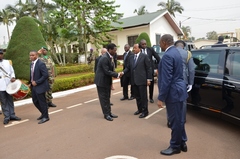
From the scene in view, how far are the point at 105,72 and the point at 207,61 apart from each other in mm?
2319

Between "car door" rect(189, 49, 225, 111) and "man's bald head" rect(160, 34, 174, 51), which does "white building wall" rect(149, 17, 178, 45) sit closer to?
"car door" rect(189, 49, 225, 111)

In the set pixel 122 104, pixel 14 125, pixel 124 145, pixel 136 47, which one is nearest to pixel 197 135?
pixel 124 145

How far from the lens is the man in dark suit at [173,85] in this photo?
112 inches

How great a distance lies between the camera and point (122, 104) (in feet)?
21.1

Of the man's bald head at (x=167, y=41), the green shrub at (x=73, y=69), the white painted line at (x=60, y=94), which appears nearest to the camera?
the man's bald head at (x=167, y=41)

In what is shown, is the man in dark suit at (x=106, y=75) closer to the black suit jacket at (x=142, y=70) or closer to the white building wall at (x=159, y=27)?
the black suit jacket at (x=142, y=70)

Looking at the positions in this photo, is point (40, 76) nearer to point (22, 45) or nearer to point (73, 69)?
point (22, 45)

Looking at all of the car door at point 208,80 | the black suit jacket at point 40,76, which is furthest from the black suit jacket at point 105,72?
the car door at point 208,80

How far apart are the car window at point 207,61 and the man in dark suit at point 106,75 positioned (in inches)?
75.4

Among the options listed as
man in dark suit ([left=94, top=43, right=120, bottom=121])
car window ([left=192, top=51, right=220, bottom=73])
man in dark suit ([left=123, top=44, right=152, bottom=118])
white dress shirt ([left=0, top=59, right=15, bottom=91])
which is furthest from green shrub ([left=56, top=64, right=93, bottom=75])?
car window ([left=192, top=51, right=220, bottom=73])

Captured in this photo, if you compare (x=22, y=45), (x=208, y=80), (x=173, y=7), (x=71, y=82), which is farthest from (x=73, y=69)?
(x=173, y=7)

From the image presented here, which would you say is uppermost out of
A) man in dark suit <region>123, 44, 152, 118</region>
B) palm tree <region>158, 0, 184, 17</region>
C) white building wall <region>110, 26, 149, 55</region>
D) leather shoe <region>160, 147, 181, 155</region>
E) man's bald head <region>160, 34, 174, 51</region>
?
palm tree <region>158, 0, 184, 17</region>

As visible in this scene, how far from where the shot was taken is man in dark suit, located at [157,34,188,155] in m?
2.84

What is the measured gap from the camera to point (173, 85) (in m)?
2.89
